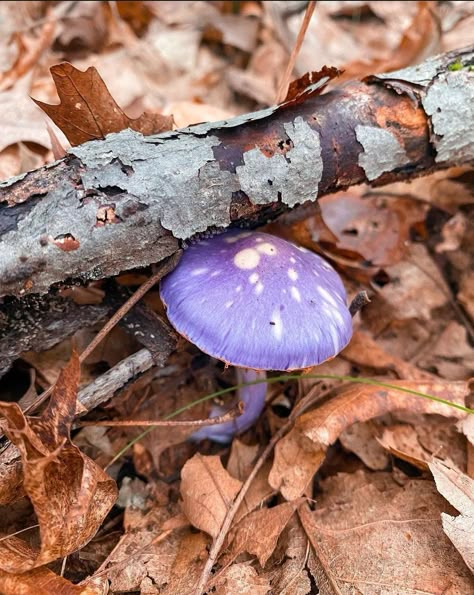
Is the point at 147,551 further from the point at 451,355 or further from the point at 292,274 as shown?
the point at 451,355

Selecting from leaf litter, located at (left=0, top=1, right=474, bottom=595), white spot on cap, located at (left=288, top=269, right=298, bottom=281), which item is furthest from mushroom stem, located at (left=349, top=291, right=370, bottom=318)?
leaf litter, located at (left=0, top=1, right=474, bottom=595)

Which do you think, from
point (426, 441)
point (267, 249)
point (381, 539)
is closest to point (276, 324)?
point (267, 249)

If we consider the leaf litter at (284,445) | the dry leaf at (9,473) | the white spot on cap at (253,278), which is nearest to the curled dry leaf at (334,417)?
the leaf litter at (284,445)

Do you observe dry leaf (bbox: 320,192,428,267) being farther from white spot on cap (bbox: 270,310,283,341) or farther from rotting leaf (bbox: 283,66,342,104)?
white spot on cap (bbox: 270,310,283,341)

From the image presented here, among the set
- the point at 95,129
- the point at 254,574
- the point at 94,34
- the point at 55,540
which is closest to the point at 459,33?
the point at 94,34

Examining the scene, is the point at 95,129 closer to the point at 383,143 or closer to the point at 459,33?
the point at 383,143

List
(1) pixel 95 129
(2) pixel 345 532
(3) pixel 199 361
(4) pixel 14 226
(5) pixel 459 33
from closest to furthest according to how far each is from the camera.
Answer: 1. (4) pixel 14 226
2. (2) pixel 345 532
3. (1) pixel 95 129
4. (3) pixel 199 361
5. (5) pixel 459 33

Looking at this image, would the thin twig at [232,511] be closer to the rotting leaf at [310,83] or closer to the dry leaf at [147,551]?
the dry leaf at [147,551]
